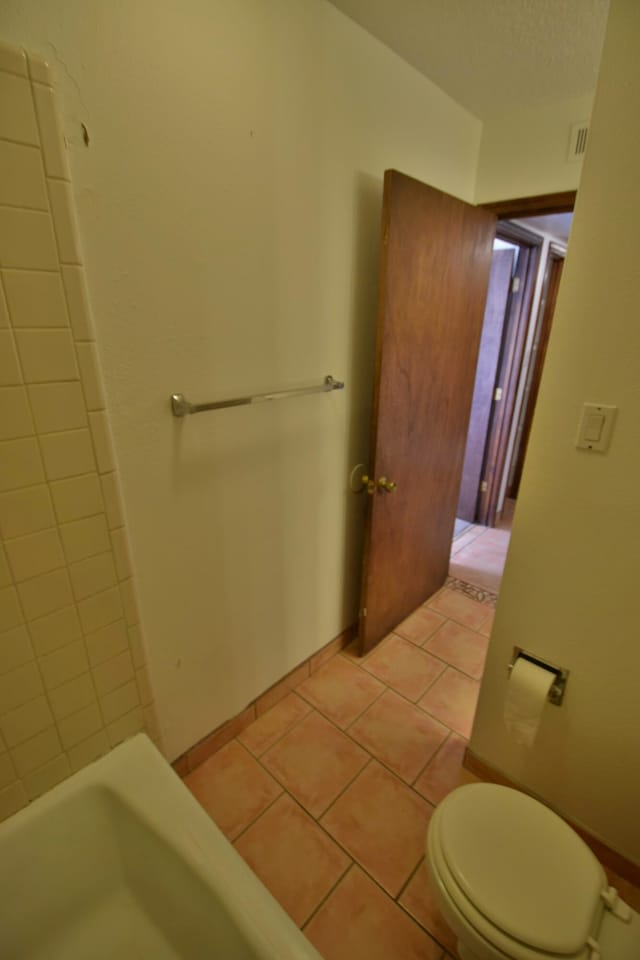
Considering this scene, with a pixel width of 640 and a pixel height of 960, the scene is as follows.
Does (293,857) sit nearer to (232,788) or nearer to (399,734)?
(232,788)

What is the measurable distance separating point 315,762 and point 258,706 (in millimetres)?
287

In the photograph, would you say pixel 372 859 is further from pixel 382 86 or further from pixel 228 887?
pixel 382 86

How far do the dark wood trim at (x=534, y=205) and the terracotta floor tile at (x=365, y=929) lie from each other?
2.44m

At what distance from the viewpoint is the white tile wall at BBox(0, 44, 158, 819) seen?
2.46ft

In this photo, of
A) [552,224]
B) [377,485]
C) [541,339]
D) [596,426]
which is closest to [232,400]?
[377,485]

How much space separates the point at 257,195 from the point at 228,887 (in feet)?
5.10

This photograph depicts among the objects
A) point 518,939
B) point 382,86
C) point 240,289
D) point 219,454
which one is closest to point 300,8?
point 382,86

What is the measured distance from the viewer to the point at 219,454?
1.25 m

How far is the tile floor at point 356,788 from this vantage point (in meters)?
1.13

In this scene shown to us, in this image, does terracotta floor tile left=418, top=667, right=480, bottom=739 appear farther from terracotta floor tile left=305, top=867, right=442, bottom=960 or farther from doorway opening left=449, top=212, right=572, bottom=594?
doorway opening left=449, top=212, right=572, bottom=594

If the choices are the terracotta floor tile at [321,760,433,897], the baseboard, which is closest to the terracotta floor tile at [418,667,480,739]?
the terracotta floor tile at [321,760,433,897]

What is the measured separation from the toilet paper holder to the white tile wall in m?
1.07

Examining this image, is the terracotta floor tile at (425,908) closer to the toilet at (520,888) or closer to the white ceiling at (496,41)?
the toilet at (520,888)

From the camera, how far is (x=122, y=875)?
104 centimetres
